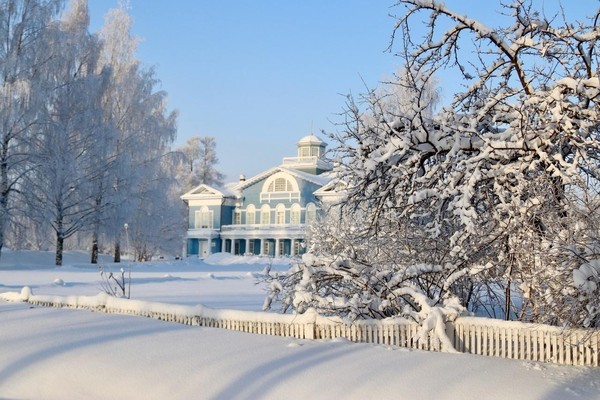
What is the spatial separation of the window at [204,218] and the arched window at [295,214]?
874cm

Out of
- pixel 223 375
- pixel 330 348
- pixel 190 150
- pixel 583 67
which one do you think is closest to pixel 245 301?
pixel 330 348

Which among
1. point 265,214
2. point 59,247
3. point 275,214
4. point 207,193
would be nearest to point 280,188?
point 275,214

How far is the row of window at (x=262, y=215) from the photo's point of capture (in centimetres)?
5284

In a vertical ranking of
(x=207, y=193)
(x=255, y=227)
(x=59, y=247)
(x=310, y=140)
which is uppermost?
(x=310, y=140)

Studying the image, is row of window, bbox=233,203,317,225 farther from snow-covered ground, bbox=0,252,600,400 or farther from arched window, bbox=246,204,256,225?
snow-covered ground, bbox=0,252,600,400

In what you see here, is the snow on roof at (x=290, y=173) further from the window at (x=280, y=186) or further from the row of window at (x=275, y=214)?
the row of window at (x=275, y=214)

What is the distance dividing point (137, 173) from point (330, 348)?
26.1 metres

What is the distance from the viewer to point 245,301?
15.8 metres

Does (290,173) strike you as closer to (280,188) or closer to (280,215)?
(280,188)

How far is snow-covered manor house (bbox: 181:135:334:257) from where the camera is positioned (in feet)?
174

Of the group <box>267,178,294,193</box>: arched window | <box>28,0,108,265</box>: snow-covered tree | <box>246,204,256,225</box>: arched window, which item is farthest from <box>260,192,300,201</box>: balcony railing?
<box>28,0,108,265</box>: snow-covered tree

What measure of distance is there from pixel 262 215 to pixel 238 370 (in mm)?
48969

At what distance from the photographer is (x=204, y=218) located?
191ft

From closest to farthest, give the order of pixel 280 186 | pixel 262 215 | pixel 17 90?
1. pixel 17 90
2. pixel 280 186
3. pixel 262 215
